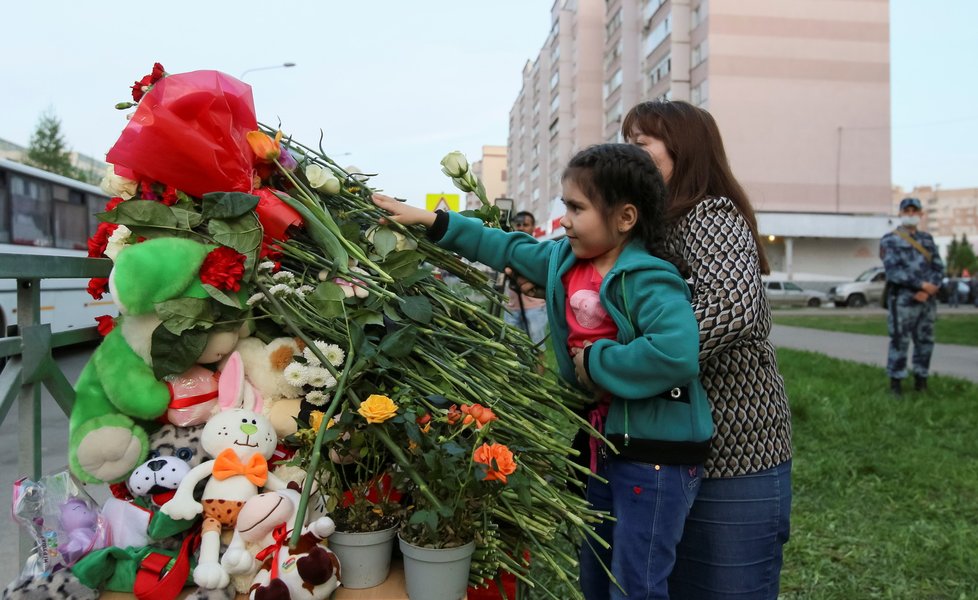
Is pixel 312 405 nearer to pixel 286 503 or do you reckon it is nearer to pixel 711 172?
pixel 286 503

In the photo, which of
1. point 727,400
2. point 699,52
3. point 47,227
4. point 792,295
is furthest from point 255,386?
point 699,52

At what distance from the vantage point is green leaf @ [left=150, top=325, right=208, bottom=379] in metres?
1.48

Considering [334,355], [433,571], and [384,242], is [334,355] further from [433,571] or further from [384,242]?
[433,571]

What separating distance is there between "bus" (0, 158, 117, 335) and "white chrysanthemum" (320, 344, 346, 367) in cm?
826

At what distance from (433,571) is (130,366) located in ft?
2.63

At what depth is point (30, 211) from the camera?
9570 mm

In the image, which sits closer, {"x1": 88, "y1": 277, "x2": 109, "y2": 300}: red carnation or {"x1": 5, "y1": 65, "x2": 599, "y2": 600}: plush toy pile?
{"x1": 5, "y1": 65, "x2": 599, "y2": 600}: plush toy pile

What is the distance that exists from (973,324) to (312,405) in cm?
1789

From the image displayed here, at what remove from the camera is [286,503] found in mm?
1438

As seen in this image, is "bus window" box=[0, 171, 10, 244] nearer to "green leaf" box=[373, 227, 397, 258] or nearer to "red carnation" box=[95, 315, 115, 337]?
"red carnation" box=[95, 315, 115, 337]

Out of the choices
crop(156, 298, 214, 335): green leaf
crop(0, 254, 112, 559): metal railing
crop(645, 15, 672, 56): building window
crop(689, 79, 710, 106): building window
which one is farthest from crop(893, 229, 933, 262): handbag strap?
crop(645, 15, 672, 56): building window

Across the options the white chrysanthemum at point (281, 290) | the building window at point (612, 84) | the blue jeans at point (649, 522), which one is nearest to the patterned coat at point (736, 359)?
the blue jeans at point (649, 522)

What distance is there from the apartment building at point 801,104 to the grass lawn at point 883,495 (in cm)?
2597

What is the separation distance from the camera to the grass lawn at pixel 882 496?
300cm
